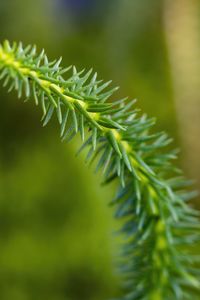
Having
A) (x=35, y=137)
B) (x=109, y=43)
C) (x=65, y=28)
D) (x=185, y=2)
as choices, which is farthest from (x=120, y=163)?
(x=65, y=28)

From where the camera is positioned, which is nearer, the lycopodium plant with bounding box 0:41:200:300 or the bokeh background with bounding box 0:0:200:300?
the lycopodium plant with bounding box 0:41:200:300

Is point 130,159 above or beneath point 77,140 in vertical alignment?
beneath

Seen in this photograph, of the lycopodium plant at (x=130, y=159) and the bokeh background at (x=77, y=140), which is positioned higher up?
the bokeh background at (x=77, y=140)

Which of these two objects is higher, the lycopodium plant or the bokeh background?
the bokeh background

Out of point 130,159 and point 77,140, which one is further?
point 77,140
